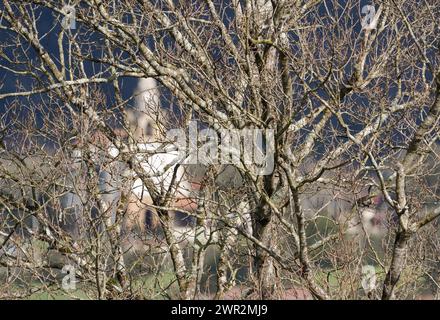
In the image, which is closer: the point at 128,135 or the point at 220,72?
the point at 220,72

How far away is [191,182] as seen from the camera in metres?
12.9

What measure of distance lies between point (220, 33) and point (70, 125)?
3514mm

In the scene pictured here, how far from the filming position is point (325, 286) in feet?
30.3

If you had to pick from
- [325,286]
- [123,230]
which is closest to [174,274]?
[123,230]

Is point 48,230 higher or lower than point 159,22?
lower
